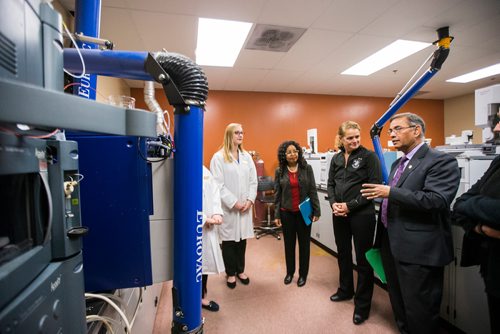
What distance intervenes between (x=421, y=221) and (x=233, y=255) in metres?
1.66

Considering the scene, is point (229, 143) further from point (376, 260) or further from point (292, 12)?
point (376, 260)

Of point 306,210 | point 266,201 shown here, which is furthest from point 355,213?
Result: point 266,201

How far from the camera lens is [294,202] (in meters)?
2.41

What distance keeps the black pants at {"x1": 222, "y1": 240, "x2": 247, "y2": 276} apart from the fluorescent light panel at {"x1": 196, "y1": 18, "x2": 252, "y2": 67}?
88.0 inches

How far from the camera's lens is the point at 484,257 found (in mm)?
1315

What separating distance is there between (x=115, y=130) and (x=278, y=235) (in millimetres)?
3882

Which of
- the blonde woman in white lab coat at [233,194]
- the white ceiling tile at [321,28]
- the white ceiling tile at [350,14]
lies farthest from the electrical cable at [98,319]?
the white ceiling tile at [350,14]

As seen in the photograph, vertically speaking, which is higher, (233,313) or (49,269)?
(49,269)

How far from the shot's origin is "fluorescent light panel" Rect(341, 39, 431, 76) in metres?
3.10

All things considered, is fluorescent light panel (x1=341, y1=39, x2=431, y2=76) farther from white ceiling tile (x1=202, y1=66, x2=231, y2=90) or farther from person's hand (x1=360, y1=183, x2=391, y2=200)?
person's hand (x1=360, y1=183, x2=391, y2=200)

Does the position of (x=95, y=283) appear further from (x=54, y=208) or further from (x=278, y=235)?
(x=278, y=235)

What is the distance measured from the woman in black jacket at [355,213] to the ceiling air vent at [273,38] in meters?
1.34

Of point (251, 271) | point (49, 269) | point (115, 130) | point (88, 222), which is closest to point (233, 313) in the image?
point (251, 271)

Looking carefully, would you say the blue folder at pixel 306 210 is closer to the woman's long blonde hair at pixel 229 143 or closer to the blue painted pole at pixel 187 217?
the woman's long blonde hair at pixel 229 143
